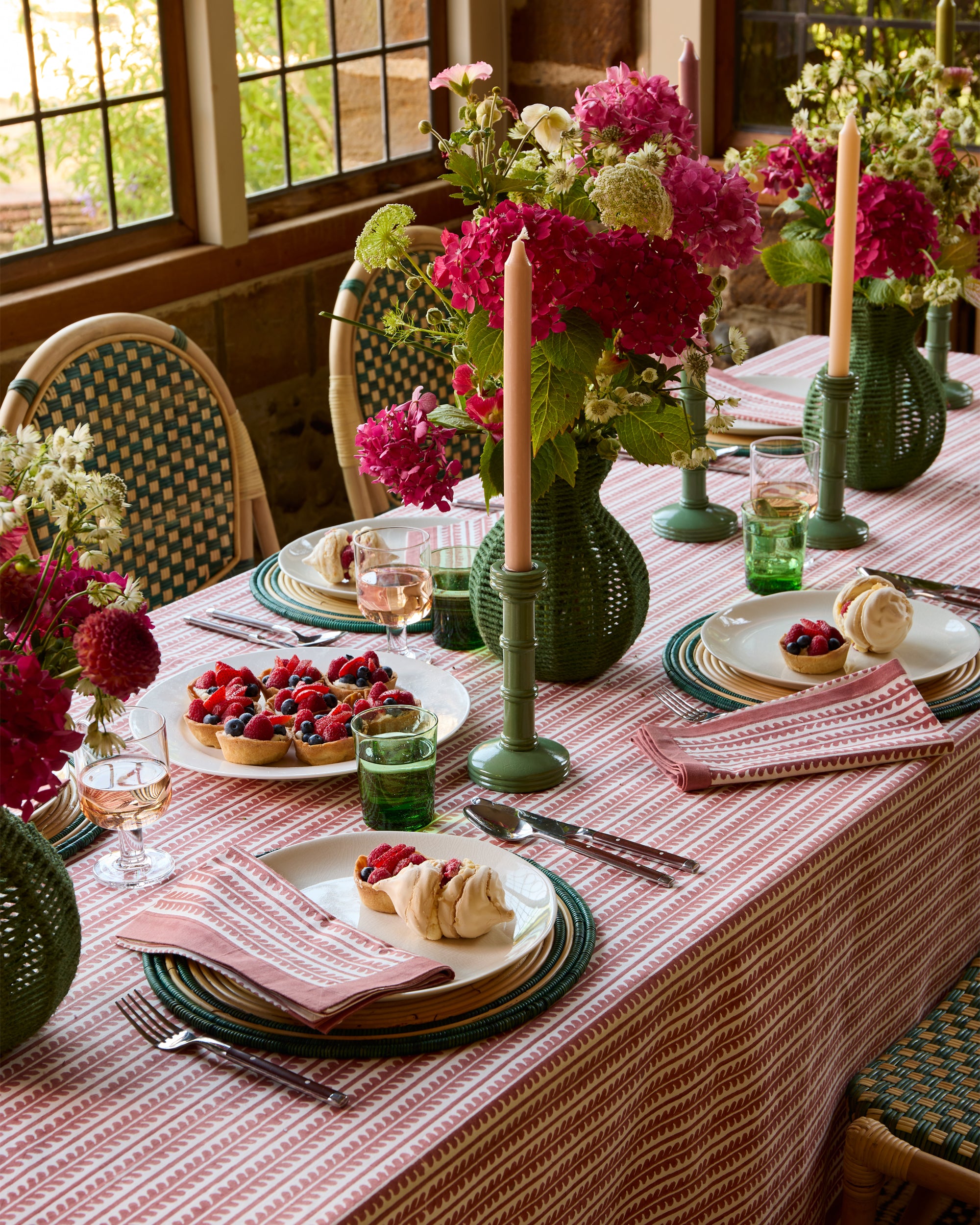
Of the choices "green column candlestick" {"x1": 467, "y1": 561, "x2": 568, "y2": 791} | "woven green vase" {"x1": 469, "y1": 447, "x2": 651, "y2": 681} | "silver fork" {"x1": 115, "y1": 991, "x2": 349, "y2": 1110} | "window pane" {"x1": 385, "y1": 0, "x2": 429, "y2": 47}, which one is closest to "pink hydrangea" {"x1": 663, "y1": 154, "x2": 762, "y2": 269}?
"woven green vase" {"x1": 469, "y1": 447, "x2": 651, "y2": 681}

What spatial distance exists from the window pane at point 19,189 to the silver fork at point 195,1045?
2.09 metres

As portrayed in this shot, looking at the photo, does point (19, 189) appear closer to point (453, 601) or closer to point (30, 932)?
point (453, 601)

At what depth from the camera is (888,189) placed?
1806mm

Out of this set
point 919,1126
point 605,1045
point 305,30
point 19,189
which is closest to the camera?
point 605,1045

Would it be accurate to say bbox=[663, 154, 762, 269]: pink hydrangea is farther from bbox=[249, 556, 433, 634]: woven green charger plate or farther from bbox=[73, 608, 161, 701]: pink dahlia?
bbox=[73, 608, 161, 701]: pink dahlia

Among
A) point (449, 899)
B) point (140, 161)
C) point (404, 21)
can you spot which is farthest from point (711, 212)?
point (404, 21)

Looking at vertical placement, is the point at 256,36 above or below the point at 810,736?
above

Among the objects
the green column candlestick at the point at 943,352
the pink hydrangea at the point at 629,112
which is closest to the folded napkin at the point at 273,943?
the pink hydrangea at the point at 629,112

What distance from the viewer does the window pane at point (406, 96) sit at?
351cm

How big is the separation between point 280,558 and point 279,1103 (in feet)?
3.13

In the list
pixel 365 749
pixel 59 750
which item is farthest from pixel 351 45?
pixel 59 750

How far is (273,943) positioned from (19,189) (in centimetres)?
214

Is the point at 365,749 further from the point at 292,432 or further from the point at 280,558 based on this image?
the point at 292,432

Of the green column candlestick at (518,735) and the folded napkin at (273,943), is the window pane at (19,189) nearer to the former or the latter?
the green column candlestick at (518,735)
